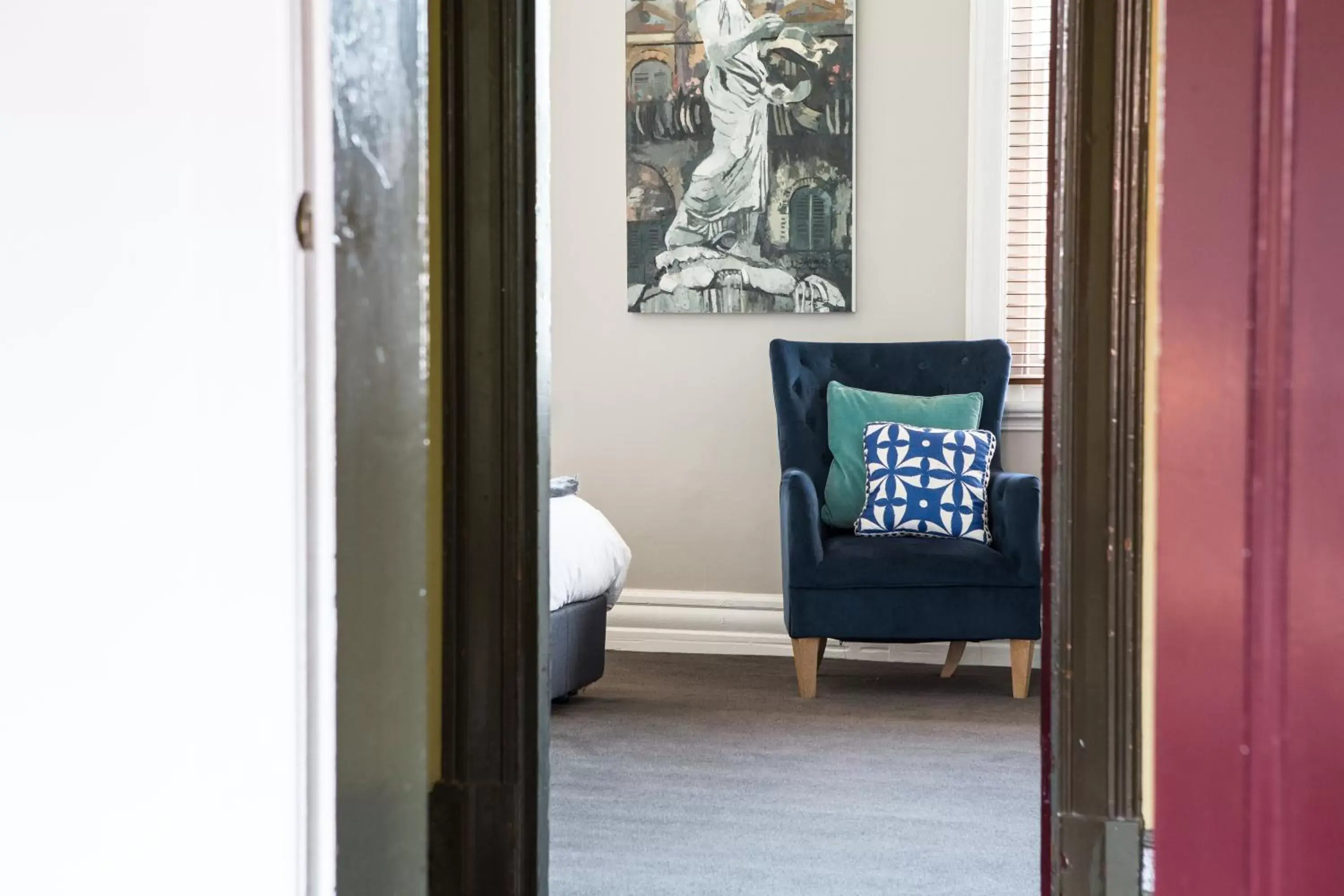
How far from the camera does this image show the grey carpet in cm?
217

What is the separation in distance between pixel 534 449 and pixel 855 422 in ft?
7.41

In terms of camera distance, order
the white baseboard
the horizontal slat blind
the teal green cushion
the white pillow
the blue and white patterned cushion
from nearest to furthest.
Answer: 1. the white pillow
2. the blue and white patterned cushion
3. the teal green cushion
4. the horizontal slat blind
5. the white baseboard

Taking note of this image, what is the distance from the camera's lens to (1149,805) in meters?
1.71

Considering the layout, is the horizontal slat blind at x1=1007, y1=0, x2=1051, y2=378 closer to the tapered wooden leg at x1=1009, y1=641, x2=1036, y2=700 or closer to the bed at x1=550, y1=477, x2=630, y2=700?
the tapered wooden leg at x1=1009, y1=641, x2=1036, y2=700

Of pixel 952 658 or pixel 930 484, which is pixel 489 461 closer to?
pixel 930 484

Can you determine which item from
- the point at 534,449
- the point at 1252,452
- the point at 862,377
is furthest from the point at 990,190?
the point at 1252,452

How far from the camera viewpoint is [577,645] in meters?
3.31

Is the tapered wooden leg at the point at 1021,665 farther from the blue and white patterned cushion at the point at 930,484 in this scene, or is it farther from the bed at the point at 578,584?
the bed at the point at 578,584

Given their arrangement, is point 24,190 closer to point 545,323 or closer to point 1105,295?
point 545,323

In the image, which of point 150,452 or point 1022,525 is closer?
point 150,452

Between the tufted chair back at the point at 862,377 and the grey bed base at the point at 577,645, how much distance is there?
0.80m

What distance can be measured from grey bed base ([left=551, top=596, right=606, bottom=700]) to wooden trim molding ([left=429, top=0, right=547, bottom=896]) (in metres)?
1.39

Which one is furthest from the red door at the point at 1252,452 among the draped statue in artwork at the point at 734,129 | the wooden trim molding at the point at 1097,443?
the draped statue in artwork at the point at 734,129

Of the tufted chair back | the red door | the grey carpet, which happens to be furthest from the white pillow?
the red door
